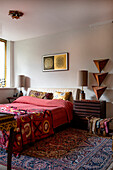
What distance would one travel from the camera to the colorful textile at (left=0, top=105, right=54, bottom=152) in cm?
263

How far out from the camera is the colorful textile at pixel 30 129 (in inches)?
104

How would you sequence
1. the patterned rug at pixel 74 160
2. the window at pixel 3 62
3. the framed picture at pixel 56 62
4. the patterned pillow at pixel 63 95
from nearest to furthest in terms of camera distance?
1. the patterned rug at pixel 74 160
2. the patterned pillow at pixel 63 95
3. the framed picture at pixel 56 62
4. the window at pixel 3 62

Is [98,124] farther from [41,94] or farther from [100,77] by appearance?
[41,94]

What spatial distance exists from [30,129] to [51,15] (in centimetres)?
255

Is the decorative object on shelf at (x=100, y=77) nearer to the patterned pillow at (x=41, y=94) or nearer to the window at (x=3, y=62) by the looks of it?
the patterned pillow at (x=41, y=94)

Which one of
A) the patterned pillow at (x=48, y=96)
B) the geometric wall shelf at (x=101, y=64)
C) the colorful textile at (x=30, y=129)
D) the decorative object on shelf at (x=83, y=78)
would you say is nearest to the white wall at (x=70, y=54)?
the geometric wall shelf at (x=101, y=64)

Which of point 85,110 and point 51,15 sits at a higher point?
point 51,15

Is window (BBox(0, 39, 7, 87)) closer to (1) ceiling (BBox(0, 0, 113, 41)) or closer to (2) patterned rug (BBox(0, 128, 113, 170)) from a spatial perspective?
(1) ceiling (BBox(0, 0, 113, 41))

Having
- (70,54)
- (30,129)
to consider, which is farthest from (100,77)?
(30,129)

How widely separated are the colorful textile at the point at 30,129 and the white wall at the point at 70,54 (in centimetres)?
169

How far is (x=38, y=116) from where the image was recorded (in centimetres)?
321

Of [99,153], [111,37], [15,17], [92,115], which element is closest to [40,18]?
[15,17]

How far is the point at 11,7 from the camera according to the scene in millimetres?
3477

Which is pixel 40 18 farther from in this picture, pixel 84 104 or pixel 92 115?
pixel 92 115
